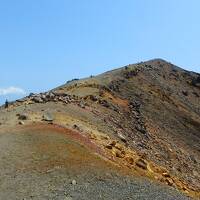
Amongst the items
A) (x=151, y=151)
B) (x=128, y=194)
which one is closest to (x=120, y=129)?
(x=151, y=151)

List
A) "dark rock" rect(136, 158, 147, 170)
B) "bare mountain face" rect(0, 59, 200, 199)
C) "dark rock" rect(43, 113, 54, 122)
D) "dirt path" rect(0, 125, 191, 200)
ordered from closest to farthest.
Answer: "dirt path" rect(0, 125, 191, 200) → "bare mountain face" rect(0, 59, 200, 199) → "dark rock" rect(136, 158, 147, 170) → "dark rock" rect(43, 113, 54, 122)

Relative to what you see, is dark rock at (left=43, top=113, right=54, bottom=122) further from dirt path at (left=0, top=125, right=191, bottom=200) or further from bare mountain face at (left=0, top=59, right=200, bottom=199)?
dirt path at (left=0, top=125, right=191, bottom=200)

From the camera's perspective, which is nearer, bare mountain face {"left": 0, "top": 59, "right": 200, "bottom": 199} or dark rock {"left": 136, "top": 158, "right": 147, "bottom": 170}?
bare mountain face {"left": 0, "top": 59, "right": 200, "bottom": 199}

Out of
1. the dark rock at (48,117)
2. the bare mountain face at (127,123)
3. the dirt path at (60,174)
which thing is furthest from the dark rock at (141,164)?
the dark rock at (48,117)

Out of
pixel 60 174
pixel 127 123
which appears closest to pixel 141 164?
pixel 60 174

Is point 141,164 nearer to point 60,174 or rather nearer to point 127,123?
point 60,174

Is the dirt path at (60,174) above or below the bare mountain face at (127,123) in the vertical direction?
below

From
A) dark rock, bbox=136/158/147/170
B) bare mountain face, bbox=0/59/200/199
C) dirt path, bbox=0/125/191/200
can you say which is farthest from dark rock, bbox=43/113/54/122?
dark rock, bbox=136/158/147/170

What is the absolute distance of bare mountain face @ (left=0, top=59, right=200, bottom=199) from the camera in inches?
1236

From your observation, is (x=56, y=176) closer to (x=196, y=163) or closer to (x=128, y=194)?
(x=128, y=194)

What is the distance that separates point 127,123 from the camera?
50.7 metres

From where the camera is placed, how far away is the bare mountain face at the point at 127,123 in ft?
103

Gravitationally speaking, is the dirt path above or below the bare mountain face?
below

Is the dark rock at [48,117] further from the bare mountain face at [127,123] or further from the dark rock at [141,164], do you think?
the dark rock at [141,164]
